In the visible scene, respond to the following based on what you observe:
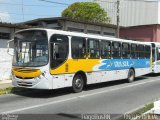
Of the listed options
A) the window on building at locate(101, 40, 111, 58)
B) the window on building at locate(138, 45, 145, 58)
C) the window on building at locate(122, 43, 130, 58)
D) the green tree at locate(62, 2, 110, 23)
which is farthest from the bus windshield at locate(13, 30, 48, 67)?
the green tree at locate(62, 2, 110, 23)

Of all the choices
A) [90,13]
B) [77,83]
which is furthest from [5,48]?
[90,13]

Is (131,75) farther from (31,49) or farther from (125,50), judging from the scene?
(31,49)

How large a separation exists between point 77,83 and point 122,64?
521cm

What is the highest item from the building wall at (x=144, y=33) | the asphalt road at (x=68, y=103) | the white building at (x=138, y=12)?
the white building at (x=138, y=12)

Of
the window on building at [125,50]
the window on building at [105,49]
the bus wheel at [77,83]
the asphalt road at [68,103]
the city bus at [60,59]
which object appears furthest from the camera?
the window on building at [125,50]

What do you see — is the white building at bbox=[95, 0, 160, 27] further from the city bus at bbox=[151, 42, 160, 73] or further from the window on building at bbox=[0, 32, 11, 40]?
the window on building at bbox=[0, 32, 11, 40]

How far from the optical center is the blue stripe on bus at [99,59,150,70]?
1811 centimetres

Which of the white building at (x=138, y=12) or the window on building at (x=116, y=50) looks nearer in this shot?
the window on building at (x=116, y=50)

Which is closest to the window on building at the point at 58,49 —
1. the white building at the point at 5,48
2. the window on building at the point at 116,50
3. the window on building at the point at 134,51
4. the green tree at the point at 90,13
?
the window on building at the point at 116,50

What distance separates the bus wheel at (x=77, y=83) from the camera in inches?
609

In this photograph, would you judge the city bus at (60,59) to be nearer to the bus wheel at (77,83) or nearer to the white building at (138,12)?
the bus wheel at (77,83)

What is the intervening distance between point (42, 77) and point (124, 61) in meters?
7.98

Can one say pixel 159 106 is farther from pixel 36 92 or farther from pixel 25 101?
pixel 36 92

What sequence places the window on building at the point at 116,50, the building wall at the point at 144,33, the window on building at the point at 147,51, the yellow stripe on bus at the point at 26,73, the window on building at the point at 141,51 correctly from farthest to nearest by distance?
1. the building wall at the point at 144,33
2. the window on building at the point at 147,51
3. the window on building at the point at 141,51
4. the window on building at the point at 116,50
5. the yellow stripe on bus at the point at 26,73
